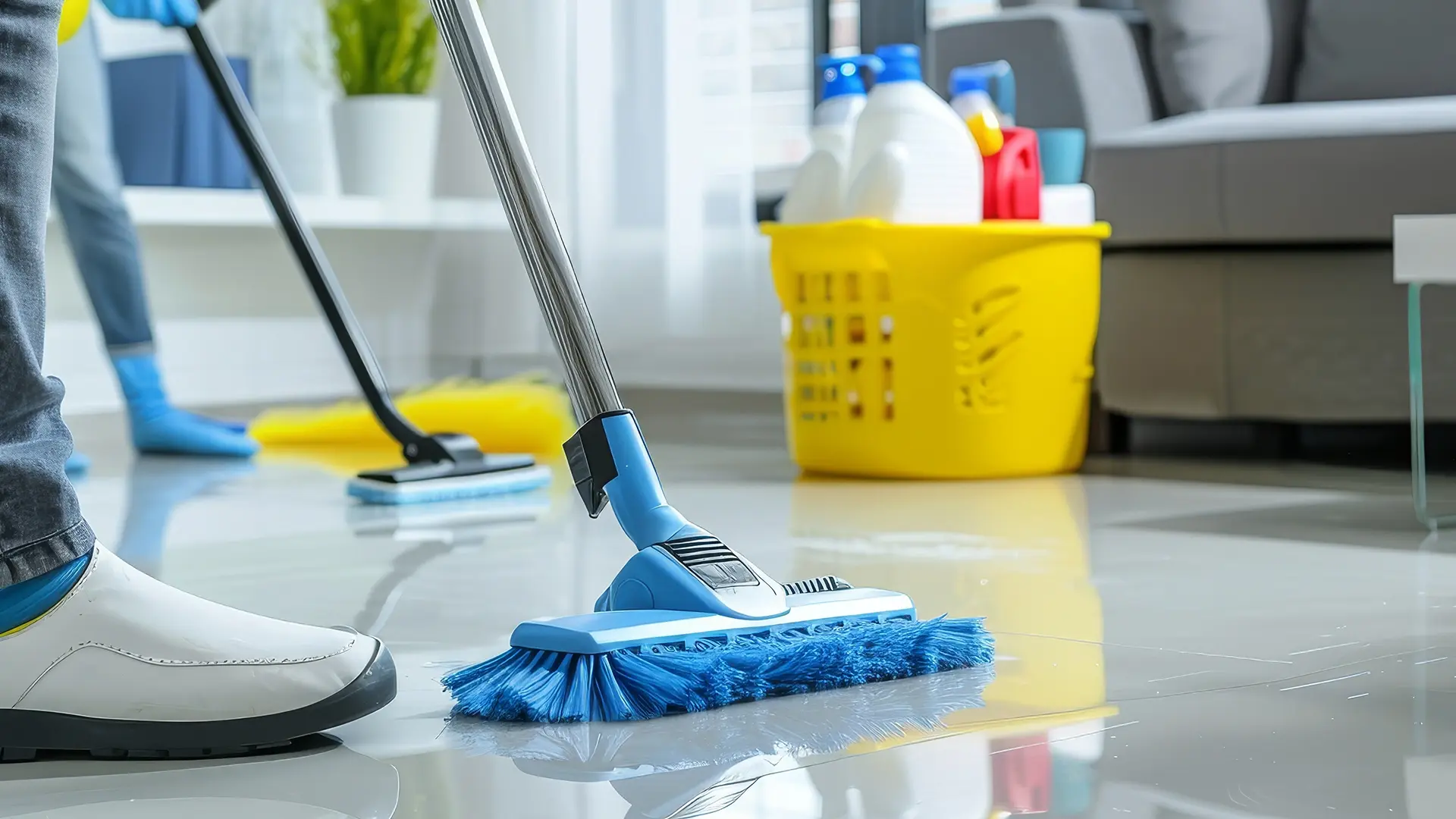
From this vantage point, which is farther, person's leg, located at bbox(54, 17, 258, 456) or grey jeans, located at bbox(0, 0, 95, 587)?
person's leg, located at bbox(54, 17, 258, 456)

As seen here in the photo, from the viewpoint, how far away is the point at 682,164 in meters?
3.21

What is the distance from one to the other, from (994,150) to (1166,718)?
1.25 meters

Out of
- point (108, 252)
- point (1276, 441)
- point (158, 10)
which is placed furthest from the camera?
point (108, 252)

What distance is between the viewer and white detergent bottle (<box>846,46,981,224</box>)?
186cm

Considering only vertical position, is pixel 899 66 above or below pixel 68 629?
above

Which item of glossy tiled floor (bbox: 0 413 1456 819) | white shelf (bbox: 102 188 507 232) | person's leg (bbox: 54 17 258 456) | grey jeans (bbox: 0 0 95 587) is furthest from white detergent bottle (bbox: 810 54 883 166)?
grey jeans (bbox: 0 0 95 587)

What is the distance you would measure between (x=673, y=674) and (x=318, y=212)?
247 centimetres

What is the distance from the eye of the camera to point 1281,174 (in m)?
1.90

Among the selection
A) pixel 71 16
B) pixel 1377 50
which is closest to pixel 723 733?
pixel 71 16

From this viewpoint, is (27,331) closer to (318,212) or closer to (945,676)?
(945,676)

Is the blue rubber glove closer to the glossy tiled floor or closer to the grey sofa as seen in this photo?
the glossy tiled floor

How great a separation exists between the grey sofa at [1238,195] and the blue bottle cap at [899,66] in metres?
0.31

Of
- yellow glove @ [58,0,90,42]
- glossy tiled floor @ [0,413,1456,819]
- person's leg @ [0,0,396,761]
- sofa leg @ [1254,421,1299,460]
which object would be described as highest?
yellow glove @ [58,0,90,42]

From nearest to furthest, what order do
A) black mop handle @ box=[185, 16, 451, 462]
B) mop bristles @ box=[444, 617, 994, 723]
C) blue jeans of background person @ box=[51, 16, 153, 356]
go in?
mop bristles @ box=[444, 617, 994, 723] < black mop handle @ box=[185, 16, 451, 462] < blue jeans of background person @ box=[51, 16, 153, 356]
